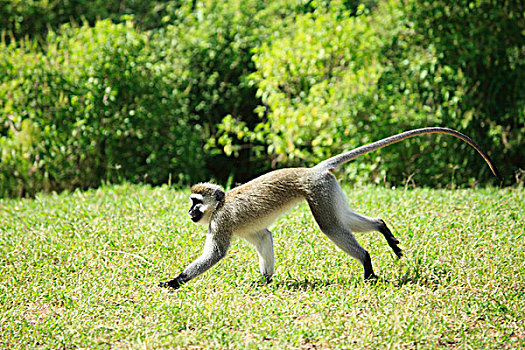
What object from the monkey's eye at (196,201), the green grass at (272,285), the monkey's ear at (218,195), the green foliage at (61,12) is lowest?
the green grass at (272,285)

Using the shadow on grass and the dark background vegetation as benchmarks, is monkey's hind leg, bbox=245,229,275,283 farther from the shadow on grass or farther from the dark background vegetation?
the dark background vegetation

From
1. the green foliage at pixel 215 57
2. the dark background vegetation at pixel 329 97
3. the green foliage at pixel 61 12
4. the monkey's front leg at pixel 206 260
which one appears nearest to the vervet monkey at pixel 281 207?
the monkey's front leg at pixel 206 260

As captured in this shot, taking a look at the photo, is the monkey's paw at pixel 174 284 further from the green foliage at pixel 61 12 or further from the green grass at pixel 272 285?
the green foliage at pixel 61 12

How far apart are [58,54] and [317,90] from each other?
438 centimetres

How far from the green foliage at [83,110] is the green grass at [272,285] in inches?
96.5

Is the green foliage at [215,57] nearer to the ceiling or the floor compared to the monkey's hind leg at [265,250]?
nearer to the ceiling

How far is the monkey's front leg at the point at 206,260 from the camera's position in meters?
4.64

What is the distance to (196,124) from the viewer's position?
11.6 m

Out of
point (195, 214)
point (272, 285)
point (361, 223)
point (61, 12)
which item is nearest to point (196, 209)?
point (195, 214)

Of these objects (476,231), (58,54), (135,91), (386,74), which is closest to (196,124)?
(135,91)

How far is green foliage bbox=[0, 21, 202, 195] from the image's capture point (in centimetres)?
967

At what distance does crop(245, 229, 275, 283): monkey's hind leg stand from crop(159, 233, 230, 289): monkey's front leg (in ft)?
1.08

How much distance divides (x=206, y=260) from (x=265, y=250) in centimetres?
61

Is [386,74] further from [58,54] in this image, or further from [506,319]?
[506,319]
